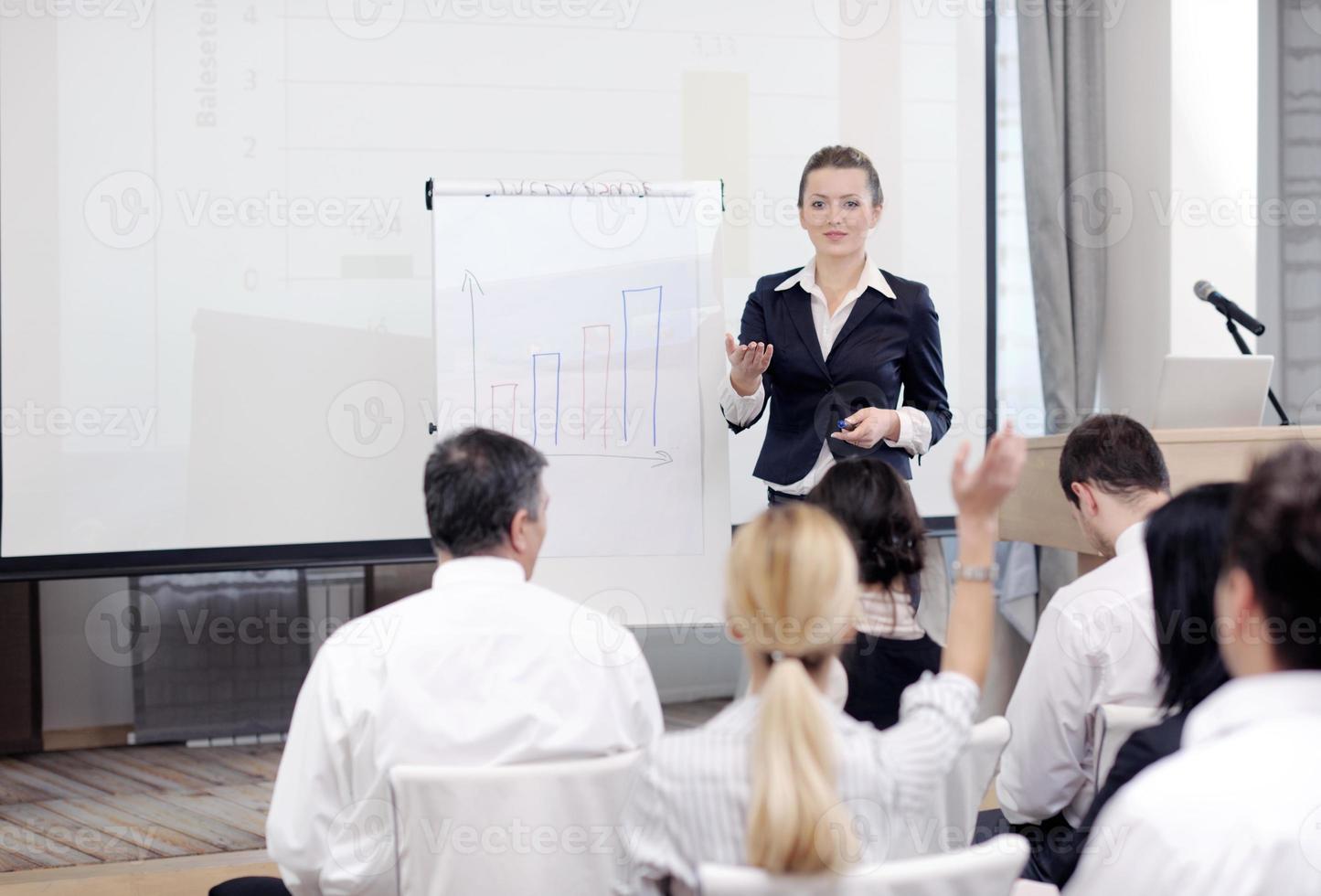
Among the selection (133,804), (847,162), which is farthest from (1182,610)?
(133,804)

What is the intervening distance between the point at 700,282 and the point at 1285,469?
86.4 inches

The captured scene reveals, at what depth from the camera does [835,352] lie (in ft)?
9.03

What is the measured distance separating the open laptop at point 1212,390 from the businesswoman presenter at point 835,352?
572 millimetres

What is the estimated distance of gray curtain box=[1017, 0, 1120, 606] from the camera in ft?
12.7

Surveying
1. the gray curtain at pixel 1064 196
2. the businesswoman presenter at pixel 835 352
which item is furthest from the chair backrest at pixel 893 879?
the gray curtain at pixel 1064 196

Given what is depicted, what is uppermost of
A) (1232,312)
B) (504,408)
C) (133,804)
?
(1232,312)

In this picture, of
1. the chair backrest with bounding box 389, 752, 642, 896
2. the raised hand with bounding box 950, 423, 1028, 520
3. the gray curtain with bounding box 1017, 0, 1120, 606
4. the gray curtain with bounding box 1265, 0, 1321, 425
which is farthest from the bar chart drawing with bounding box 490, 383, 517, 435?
the gray curtain with bounding box 1265, 0, 1321, 425

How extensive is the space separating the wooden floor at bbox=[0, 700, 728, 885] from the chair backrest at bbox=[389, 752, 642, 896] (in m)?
1.91

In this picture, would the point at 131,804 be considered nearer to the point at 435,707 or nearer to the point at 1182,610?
the point at 435,707

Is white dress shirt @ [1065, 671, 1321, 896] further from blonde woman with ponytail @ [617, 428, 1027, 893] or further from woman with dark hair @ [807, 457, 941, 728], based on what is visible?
woman with dark hair @ [807, 457, 941, 728]

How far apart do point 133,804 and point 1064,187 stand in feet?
11.6

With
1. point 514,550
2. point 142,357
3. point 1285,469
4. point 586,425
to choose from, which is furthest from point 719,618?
point 1285,469

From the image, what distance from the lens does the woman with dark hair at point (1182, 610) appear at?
1316mm

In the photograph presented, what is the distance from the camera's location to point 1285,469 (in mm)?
950
